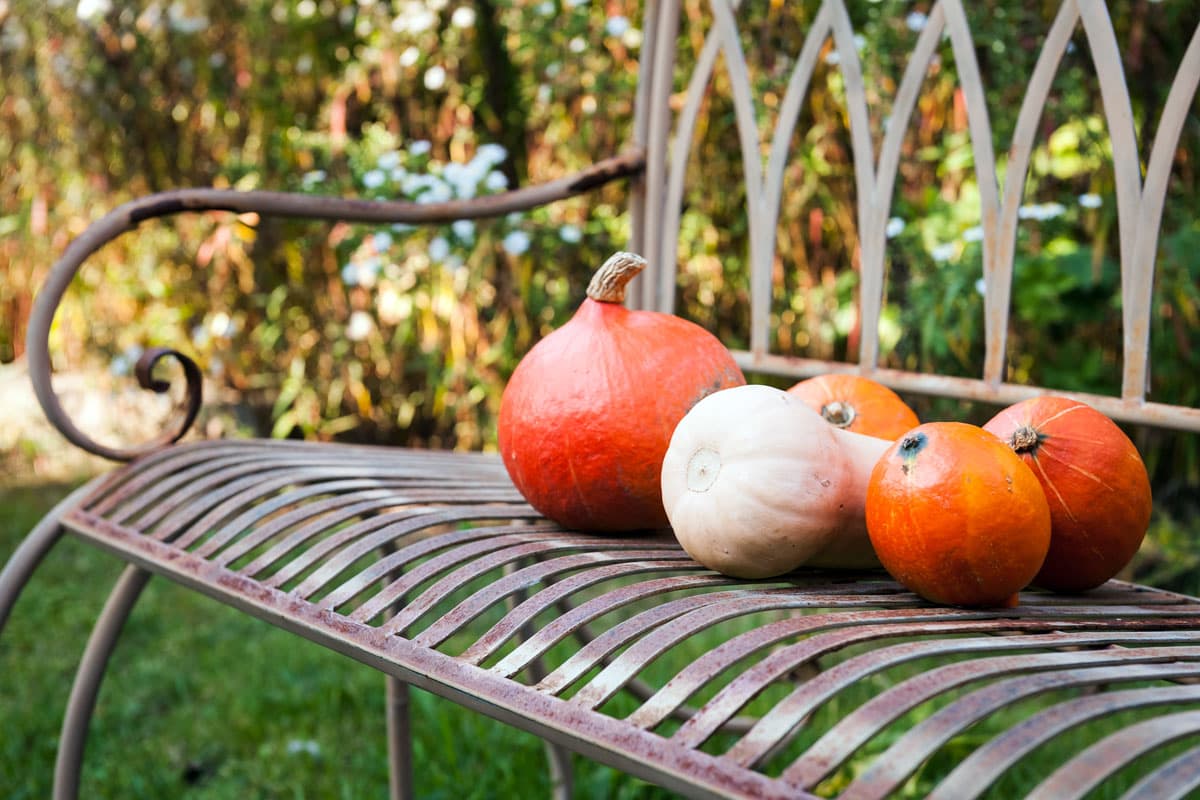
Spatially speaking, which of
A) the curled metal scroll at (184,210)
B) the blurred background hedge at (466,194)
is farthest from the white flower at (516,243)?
the curled metal scroll at (184,210)

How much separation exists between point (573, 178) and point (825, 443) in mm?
738

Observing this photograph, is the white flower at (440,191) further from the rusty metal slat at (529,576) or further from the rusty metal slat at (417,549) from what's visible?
the rusty metal slat at (529,576)

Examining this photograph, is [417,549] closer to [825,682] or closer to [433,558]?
[433,558]

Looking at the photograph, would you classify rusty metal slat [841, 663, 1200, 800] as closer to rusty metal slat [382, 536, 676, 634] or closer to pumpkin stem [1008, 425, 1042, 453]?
pumpkin stem [1008, 425, 1042, 453]

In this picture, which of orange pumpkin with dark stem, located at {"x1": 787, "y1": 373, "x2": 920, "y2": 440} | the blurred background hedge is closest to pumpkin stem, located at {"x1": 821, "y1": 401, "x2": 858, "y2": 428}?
orange pumpkin with dark stem, located at {"x1": 787, "y1": 373, "x2": 920, "y2": 440}

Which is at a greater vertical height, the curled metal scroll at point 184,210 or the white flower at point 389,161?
the white flower at point 389,161

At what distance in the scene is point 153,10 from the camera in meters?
3.49

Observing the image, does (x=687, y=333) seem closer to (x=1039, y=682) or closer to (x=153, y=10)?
(x=1039, y=682)

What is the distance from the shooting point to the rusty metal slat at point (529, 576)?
0.79 metres

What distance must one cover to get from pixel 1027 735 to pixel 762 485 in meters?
0.30

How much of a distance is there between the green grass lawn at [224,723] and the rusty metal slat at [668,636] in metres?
1.03

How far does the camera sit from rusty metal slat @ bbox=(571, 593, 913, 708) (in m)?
0.69

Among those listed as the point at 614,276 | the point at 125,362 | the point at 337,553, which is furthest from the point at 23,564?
the point at 125,362

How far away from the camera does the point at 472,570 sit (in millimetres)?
869
